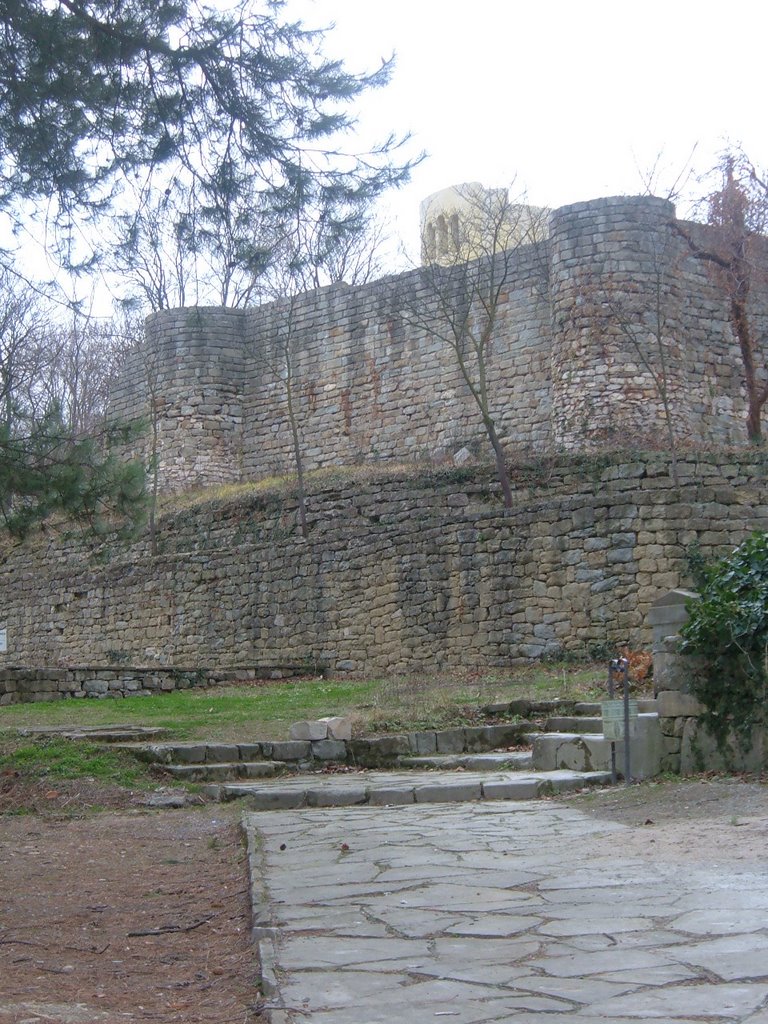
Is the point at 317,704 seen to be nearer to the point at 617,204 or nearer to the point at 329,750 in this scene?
the point at 329,750

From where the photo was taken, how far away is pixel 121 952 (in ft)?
15.4

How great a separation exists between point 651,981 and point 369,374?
1989 centimetres

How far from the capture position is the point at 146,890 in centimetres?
586

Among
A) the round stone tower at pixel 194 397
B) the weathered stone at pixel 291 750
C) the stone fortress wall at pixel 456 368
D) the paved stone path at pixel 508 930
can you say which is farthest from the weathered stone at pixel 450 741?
the round stone tower at pixel 194 397

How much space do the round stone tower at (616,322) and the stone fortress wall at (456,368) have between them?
0.02 meters

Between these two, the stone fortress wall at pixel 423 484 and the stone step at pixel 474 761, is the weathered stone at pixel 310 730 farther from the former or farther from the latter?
the stone fortress wall at pixel 423 484

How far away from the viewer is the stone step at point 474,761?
29.9 feet

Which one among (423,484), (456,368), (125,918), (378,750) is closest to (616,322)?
(456,368)

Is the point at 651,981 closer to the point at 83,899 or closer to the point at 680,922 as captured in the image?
the point at 680,922

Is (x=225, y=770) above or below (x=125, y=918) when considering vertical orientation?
above

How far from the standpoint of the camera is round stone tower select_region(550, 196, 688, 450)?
730 inches

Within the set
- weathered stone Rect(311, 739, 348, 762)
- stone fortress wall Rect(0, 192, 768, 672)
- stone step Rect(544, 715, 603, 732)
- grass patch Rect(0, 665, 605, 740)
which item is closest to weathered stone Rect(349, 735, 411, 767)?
weathered stone Rect(311, 739, 348, 762)

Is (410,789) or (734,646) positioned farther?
(410,789)

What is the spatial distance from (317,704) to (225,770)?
11.5ft
